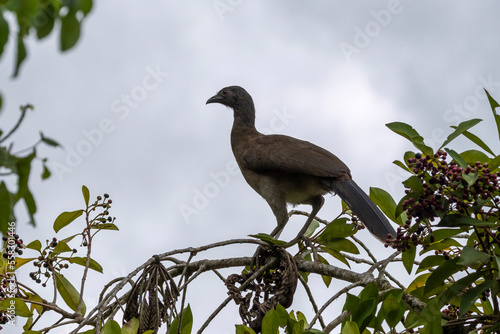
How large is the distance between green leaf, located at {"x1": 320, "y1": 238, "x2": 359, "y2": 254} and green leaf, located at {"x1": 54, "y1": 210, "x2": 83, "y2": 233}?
1.33 meters

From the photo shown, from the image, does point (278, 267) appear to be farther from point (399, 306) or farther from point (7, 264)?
point (7, 264)

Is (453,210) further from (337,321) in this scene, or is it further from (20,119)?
(20,119)

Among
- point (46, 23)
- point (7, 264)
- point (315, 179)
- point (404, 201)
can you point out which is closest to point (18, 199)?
point (46, 23)

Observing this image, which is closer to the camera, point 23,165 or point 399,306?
point 23,165

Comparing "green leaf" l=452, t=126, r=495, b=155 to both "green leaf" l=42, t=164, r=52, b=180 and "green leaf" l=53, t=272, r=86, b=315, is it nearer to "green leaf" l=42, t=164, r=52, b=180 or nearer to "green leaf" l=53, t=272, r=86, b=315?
"green leaf" l=42, t=164, r=52, b=180

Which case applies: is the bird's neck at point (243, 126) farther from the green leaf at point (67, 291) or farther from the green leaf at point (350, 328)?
the green leaf at point (350, 328)

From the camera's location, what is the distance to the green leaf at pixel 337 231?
10.2 feet

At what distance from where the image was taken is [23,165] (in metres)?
1.04

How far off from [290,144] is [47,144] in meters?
3.29

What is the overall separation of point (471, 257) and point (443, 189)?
0.28 m

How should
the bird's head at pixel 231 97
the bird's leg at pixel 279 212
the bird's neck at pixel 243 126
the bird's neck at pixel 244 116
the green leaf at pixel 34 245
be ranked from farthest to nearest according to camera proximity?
1. the bird's head at pixel 231 97
2. the bird's neck at pixel 244 116
3. the bird's neck at pixel 243 126
4. the bird's leg at pixel 279 212
5. the green leaf at pixel 34 245

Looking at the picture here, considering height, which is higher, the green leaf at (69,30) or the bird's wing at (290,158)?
the bird's wing at (290,158)

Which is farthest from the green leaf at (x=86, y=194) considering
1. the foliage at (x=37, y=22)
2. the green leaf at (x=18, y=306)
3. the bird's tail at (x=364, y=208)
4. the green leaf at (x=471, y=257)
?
the foliage at (x=37, y=22)

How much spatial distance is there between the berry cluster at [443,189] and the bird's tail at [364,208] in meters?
0.96
